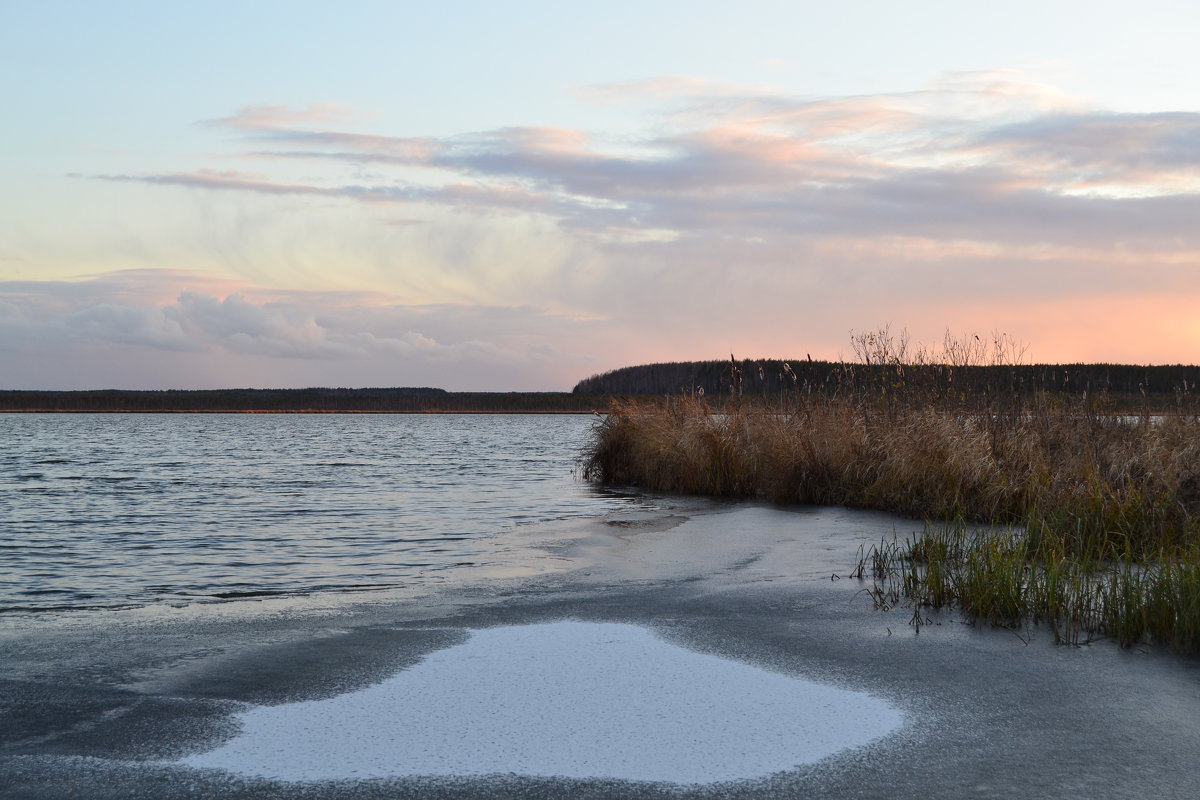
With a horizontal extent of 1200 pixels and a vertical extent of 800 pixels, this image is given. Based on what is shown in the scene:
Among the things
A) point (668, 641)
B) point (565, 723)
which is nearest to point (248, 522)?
point (668, 641)

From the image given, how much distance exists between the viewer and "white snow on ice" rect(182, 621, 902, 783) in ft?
13.2

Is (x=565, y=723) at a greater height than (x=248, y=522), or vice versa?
(x=565, y=723)

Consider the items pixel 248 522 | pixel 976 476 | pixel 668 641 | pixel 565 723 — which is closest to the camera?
pixel 565 723

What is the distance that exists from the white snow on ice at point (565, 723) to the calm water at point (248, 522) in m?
3.91

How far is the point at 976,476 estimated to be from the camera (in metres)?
12.7

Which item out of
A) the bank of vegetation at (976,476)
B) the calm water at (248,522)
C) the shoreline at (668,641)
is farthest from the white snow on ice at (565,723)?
the calm water at (248,522)

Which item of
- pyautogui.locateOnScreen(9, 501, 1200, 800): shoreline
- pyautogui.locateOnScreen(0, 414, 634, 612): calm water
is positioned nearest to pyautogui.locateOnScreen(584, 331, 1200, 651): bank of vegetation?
pyautogui.locateOnScreen(9, 501, 1200, 800): shoreline

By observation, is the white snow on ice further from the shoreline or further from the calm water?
the calm water

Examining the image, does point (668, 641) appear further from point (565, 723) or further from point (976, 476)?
point (976, 476)

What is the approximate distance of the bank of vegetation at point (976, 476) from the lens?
264 inches

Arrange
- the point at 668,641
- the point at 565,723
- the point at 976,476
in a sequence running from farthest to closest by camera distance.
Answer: the point at 976,476, the point at 668,641, the point at 565,723

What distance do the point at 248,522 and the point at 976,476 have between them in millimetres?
10494

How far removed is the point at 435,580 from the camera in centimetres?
909

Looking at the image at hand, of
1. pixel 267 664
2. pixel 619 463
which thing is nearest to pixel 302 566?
pixel 267 664
